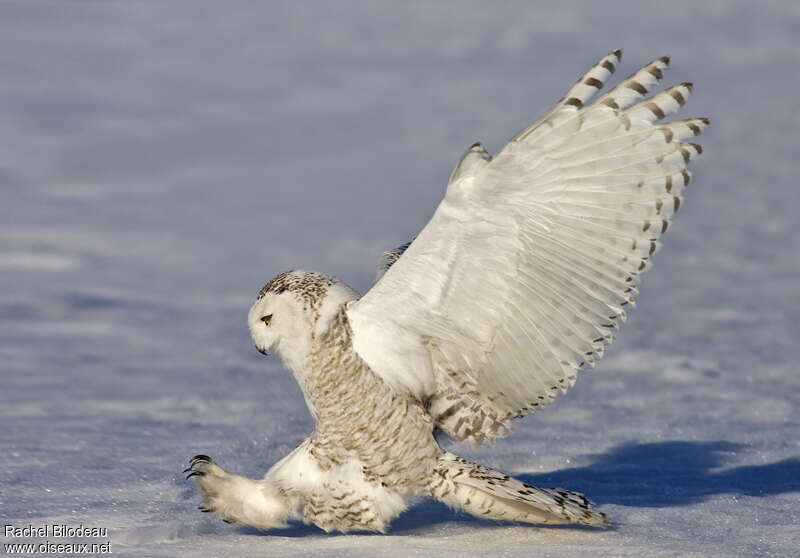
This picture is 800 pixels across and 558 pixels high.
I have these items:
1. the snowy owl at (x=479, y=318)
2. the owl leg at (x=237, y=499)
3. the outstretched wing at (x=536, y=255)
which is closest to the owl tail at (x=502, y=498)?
the snowy owl at (x=479, y=318)

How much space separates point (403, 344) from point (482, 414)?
35cm

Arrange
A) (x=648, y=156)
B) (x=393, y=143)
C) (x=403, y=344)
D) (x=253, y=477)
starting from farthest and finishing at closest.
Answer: (x=393, y=143) → (x=253, y=477) → (x=403, y=344) → (x=648, y=156)

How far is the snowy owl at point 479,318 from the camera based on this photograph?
8.64 ft

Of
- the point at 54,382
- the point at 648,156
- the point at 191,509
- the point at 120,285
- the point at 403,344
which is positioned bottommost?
the point at 191,509

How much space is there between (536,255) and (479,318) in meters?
0.24

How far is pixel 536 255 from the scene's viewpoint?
2752mm

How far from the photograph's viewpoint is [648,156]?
2689mm

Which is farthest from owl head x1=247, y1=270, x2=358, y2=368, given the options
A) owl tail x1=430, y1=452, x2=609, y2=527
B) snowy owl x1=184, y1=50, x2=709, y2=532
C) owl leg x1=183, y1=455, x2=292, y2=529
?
owl tail x1=430, y1=452, x2=609, y2=527

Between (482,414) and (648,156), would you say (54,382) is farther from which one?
(648,156)

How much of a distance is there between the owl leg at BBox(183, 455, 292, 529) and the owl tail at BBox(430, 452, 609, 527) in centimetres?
46

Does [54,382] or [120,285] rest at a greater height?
[120,285]

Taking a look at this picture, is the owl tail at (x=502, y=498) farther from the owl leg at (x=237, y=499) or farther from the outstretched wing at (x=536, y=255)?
the owl leg at (x=237, y=499)

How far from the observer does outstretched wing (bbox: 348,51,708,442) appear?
2613 millimetres

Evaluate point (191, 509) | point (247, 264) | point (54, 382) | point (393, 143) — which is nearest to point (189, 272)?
point (247, 264)
